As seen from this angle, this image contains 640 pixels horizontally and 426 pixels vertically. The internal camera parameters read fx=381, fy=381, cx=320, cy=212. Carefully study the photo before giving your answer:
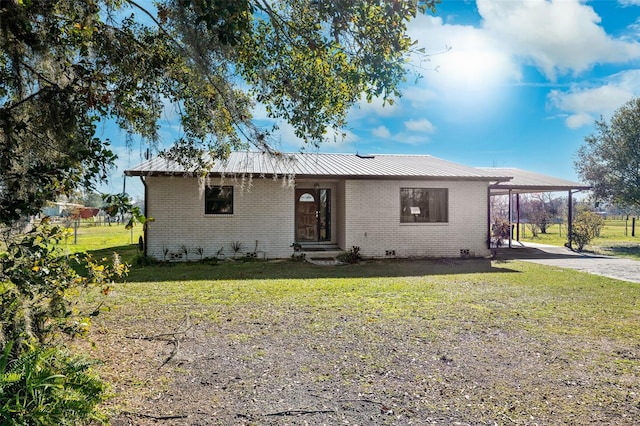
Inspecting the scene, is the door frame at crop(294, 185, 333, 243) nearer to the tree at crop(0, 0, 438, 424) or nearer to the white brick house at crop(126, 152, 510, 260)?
the white brick house at crop(126, 152, 510, 260)

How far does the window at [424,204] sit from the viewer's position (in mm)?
13172

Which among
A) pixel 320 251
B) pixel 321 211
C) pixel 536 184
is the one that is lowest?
pixel 320 251

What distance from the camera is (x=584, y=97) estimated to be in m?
18.6

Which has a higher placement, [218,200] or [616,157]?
[616,157]

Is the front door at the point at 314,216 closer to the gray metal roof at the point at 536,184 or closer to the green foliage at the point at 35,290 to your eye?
the gray metal roof at the point at 536,184

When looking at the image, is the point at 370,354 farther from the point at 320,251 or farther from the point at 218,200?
the point at 218,200

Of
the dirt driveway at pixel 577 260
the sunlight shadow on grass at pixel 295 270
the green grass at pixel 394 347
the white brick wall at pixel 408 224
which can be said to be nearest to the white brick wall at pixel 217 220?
the sunlight shadow on grass at pixel 295 270

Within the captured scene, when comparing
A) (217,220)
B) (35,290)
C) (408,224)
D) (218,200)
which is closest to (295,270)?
(217,220)

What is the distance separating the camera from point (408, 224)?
13.0 metres

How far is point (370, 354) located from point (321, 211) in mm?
10118

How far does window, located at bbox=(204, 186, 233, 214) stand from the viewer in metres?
12.2

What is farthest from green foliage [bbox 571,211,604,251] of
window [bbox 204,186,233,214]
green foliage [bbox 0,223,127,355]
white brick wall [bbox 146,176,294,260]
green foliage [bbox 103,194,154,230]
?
green foliage [bbox 0,223,127,355]

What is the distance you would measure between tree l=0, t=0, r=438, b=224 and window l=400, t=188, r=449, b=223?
8801mm

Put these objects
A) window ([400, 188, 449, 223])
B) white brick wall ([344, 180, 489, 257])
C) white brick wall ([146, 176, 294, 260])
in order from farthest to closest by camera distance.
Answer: window ([400, 188, 449, 223])
white brick wall ([344, 180, 489, 257])
white brick wall ([146, 176, 294, 260])
